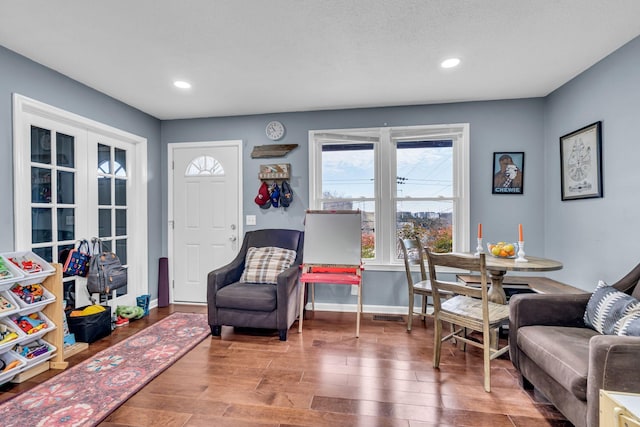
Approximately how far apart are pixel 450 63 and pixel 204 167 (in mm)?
3110

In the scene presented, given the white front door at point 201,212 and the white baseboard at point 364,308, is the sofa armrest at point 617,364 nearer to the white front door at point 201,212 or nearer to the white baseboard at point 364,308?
the white baseboard at point 364,308

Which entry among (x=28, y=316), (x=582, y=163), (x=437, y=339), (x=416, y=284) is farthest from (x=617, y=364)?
(x=28, y=316)

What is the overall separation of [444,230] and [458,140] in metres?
1.08

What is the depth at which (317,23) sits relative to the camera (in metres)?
2.07

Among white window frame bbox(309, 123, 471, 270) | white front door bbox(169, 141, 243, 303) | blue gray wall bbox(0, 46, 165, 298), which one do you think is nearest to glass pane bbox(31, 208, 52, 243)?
blue gray wall bbox(0, 46, 165, 298)

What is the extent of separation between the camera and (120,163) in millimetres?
3617

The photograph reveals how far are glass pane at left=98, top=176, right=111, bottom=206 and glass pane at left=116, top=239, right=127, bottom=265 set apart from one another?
0.49m

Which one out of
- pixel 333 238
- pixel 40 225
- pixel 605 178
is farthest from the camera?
pixel 333 238

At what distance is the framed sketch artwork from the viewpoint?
2.62 meters

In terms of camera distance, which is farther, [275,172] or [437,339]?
[275,172]

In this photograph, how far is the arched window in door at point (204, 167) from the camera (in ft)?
13.1

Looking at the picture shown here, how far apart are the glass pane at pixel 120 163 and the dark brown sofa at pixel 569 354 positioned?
13.7ft

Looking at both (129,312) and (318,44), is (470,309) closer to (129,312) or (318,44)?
(318,44)

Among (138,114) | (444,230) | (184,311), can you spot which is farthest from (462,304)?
(138,114)
